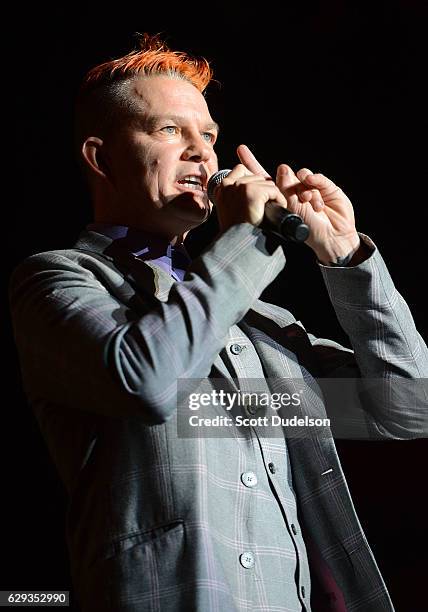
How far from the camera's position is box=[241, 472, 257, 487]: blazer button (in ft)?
4.28

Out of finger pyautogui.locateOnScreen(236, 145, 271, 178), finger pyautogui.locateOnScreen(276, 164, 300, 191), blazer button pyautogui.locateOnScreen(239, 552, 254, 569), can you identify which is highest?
finger pyautogui.locateOnScreen(236, 145, 271, 178)

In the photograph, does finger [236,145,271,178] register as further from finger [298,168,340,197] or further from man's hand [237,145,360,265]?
finger [298,168,340,197]

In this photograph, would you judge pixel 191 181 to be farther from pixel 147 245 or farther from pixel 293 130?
pixel 293 130

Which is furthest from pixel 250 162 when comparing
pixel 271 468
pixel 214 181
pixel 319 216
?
pixel 271 468

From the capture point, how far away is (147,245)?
1609 millimetres

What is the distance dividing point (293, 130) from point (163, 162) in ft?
3.47

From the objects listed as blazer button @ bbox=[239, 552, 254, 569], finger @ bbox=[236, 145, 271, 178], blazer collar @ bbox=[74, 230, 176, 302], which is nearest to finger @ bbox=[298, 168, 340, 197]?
finger @ bbox=[236, 145, 271, 178]

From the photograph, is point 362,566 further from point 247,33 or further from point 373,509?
point 247,33

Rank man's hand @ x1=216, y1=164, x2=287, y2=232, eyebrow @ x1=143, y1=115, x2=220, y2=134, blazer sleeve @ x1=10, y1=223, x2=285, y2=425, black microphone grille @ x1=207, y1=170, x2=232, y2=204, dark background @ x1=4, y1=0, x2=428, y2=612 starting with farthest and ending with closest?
dark background @ x1=4, y1=0, x2=428, y2=612 → eyebrow @ x1=143, y1=115, x2=220, y2=134 → black microphone grille @ x1=207, y1=170, x2=232, y2=204 → man's hand @ x1=216, y1=164, x2=287, y2=232 → blazer sleeve @ x1=10, y1=223, x2=285, y2=425

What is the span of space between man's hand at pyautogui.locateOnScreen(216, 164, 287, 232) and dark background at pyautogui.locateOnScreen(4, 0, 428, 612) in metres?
1.19

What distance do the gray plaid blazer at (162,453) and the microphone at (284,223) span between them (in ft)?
0.10

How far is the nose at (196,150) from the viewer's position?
5.37ft

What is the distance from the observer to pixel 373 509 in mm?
2430

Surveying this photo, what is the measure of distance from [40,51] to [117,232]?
3.57 ft
